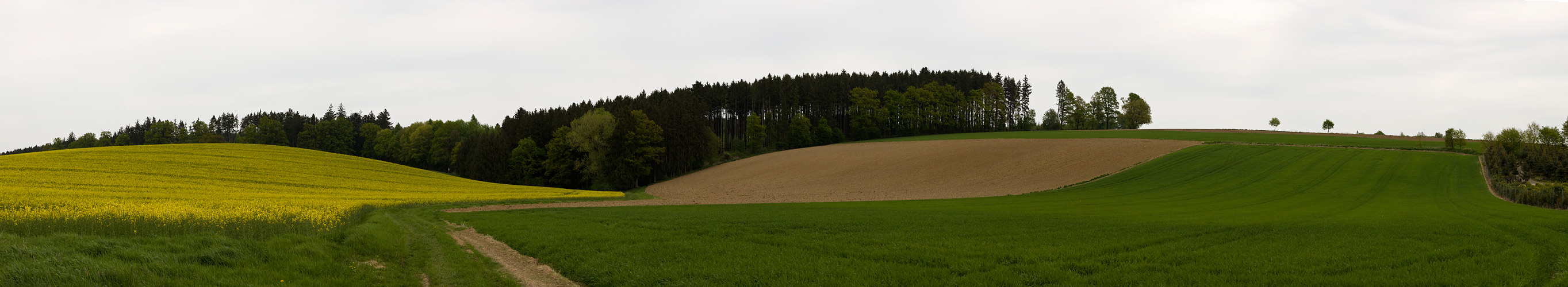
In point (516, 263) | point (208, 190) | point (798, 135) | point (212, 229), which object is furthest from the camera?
point (798, 135)

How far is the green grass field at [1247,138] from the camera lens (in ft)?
182

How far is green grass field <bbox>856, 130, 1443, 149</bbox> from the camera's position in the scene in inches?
2185

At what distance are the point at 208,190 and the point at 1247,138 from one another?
88695 millimetres

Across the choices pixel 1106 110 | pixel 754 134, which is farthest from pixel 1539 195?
pixel 1106 110

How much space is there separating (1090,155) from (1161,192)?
18.9 m

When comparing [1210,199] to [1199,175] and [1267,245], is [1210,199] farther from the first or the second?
[1267,245]

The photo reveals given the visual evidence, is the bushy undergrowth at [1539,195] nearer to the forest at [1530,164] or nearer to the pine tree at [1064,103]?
the forest at [1530,164]

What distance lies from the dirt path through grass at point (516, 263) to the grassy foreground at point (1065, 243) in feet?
1.02

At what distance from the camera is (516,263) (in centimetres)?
1506

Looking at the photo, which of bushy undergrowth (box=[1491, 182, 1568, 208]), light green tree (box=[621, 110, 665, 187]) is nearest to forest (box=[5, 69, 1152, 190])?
light green tree (box=[621, 110, 665, 187])

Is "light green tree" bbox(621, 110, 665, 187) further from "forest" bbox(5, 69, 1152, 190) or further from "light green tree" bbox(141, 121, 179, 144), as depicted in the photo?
"light green tree" bbox(141, 121, 179, 144)

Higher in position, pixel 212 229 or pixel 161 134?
pixel 161 134

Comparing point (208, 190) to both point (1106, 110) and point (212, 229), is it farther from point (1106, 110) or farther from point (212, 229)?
point (1106, 110)

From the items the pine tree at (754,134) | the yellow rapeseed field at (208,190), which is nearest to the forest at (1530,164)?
the yellow rapeseed field at (208,190)
